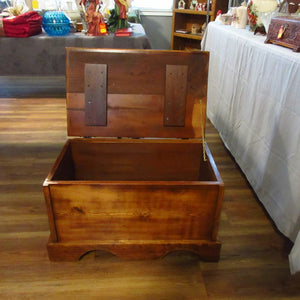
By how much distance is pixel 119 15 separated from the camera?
108 inches

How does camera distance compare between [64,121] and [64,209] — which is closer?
[64,209]

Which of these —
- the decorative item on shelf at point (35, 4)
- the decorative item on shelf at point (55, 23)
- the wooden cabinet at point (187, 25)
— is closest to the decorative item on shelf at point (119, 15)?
the decorative item on shelf at point (55, 23)

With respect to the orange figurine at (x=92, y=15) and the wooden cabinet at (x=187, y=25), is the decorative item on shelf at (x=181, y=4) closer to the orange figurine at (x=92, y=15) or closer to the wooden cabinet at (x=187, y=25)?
the wooden cabinet at (x=187, y=25)

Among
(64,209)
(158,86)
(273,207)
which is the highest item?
(158,86)

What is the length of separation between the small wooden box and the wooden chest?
46 centimetres

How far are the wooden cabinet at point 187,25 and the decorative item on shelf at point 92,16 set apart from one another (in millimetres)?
1598

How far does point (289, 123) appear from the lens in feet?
4.25

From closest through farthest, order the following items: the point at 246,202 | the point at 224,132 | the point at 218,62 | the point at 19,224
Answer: the point at 19,224
the point at 246,202
the point at 224,132
the point at 218,62

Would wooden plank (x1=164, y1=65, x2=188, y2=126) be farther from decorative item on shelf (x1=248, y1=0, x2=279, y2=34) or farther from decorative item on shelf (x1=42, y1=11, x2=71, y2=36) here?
decorative item on shelf (x1=42, y1=11, x2=71, y2=36)

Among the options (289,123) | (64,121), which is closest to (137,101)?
(289,123)

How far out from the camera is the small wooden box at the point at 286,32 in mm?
1335

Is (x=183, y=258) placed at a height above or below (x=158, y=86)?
below

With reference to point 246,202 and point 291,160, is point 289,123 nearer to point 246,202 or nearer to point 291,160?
point 291,160

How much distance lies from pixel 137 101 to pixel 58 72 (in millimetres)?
1909
